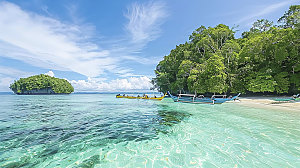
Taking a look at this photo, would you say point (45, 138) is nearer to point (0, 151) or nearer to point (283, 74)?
point (0, 151)

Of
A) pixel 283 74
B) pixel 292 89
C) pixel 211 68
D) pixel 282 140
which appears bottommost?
pixel 282 140

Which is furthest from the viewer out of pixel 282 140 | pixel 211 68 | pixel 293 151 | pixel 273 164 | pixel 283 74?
pixel 211 68

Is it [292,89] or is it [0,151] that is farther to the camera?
[292,89]

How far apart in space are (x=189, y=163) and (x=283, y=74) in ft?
96.0

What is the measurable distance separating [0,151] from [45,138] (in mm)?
1401

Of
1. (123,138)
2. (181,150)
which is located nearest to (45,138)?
(123,138)

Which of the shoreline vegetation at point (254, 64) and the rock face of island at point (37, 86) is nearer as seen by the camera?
the shoreline vegetation at point (254, 64)

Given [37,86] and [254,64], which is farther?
[37,86]

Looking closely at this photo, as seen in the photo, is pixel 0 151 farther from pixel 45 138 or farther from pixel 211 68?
pixel 211 68

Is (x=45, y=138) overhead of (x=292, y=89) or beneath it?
beneath

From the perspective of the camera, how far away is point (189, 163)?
12.3 feet

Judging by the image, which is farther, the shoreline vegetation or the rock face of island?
the rock face of island

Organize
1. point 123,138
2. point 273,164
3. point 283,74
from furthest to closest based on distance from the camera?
1. point 283,74
2. point 123,138
3. point 273,164

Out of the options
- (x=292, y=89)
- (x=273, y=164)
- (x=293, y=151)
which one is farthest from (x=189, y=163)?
(x=292, y=89)
